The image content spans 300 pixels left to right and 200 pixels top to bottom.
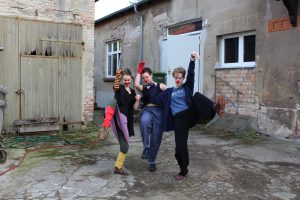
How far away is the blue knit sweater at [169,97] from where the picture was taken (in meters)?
5.12

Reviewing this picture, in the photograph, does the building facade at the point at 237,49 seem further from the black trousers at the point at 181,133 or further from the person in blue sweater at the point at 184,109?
the black trousers at the point at 181,133

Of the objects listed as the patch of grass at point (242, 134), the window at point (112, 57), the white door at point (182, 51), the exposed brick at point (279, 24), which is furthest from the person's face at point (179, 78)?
the window at point (112, 57)

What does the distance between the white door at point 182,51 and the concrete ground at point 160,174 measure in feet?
11.1

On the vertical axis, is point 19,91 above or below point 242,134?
above

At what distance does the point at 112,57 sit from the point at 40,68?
7.68 m

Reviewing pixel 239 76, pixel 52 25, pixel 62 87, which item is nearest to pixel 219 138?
pixel 239 76

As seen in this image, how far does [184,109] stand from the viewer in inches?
201

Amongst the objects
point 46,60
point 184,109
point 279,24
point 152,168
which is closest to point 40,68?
point 46,60

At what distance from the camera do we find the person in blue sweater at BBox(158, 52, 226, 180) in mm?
5055

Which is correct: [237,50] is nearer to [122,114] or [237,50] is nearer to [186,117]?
[186,117]

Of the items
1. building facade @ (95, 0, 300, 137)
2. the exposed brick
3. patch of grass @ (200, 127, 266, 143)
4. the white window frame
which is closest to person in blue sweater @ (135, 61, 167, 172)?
patch of grass @ (200, 127, 266, 143)

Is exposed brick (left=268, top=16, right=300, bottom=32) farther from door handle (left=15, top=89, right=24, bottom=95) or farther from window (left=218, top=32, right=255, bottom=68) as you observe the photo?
door handle (left=15, top=89, right=24, bottom=95)

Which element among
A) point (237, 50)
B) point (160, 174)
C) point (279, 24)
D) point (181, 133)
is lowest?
point (160, 174)

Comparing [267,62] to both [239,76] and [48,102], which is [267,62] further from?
[48,102]
